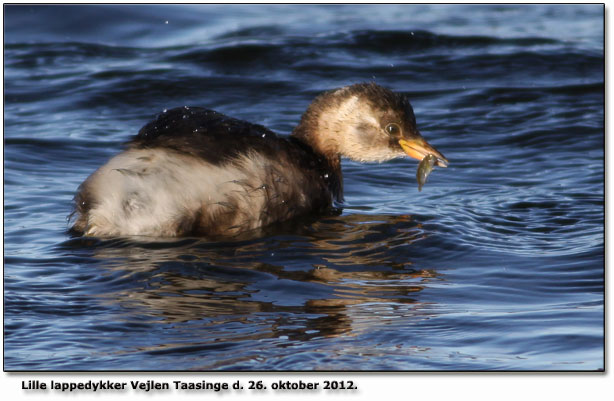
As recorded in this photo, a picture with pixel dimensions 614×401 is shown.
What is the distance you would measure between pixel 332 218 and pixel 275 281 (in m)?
1.55

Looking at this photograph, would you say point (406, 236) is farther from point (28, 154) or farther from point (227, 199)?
point (28, 154)

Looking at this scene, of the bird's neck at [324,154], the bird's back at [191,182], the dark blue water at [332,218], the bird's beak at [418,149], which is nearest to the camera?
the dark blue water at [332,218]

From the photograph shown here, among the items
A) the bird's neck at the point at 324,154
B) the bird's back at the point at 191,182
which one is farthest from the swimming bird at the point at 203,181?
the bird's neck at the point at 324,154

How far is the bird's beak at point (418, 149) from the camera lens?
7473 mm

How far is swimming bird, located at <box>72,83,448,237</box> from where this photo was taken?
6.12 m

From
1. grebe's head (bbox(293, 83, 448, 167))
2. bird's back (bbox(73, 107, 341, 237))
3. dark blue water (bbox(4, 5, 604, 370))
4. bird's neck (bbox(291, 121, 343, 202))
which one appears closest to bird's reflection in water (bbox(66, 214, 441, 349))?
dark blue water (bbox(4, 5, 604, 370))

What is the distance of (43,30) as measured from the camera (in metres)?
13.4

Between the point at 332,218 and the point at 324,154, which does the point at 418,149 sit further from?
the point at 332,218

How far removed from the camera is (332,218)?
24.1ft

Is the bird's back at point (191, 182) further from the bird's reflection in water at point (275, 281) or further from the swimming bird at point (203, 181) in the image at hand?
the bird's reflection in water at point (275, 281)

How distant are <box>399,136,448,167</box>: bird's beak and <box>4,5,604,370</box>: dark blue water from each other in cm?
42

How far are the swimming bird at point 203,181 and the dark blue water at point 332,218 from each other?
5.6 inches

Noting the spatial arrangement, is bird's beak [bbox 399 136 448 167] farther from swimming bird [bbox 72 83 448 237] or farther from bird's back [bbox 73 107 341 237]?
bird's back [bbox 73 107 341 237]

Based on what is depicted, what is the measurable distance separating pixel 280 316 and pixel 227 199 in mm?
1241
